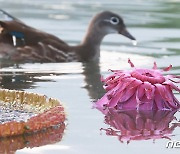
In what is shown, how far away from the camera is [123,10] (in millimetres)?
15945

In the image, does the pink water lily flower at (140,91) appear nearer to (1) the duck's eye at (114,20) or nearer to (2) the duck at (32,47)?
(2) the duck at (32,47)

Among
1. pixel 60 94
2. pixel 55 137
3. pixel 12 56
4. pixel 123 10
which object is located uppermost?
pixel 55 137

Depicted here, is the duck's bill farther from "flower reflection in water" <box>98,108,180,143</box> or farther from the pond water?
"flower reflection in water" <box>98,108,180,143</box>

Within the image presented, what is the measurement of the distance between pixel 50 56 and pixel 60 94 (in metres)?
2.57

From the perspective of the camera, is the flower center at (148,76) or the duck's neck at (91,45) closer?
the flower center at (148,76)

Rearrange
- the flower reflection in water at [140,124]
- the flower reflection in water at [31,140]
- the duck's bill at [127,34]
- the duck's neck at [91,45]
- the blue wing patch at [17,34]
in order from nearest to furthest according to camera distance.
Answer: the flower reflection in water at [31,140] < the flower reflection in water at [140,124] < the blue wing patch at [17,34] < the duck's neck at [91,45] < the duck's bill at [127,34]

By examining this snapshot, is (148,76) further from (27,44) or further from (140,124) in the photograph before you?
(27,44)

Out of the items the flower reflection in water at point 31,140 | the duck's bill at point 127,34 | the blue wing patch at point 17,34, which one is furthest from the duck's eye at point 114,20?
the flower reflection in water at point 31,140

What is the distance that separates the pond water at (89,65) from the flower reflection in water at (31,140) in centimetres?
5

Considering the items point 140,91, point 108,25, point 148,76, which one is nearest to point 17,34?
point 108,25

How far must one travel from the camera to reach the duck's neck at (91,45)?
10.5m

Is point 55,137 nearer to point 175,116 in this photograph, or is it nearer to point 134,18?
point 175,116

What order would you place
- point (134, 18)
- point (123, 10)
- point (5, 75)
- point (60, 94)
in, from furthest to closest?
1. point (123, 10)
2. point (134, 18)
3. point (5, 75)
4. point (60, 94)

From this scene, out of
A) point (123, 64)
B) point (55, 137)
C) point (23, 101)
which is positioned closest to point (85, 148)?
point (55, 137)
